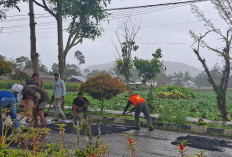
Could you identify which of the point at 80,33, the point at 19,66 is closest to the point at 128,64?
the point at 80,33

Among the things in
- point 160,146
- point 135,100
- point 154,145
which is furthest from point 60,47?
point 160,146

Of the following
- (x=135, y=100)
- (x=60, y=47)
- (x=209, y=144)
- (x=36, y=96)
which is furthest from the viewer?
(x=60, y=47)

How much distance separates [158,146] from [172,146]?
0.36 meters

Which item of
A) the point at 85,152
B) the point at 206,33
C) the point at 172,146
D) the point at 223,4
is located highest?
the point at 223,4

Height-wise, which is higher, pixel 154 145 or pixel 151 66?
pixel 151 66

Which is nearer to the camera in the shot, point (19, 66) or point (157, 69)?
point (157, 69)

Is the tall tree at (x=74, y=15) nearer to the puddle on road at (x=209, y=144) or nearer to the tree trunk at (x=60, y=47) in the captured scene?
the tree trunk at (x=60, y=47)

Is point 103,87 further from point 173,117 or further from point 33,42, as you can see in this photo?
point 33,42

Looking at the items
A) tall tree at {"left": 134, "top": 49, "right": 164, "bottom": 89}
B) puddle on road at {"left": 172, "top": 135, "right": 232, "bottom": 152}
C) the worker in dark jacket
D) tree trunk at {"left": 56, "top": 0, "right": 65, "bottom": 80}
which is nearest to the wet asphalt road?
puddle on road at {"left": 172, "top": 135, "right": 232, "bottom": 152}

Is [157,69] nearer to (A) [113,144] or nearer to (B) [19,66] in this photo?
(A) [113,144]

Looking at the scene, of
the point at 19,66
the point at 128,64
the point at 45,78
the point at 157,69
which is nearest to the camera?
the point at 128,64

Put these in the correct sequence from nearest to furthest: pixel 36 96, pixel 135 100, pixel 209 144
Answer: pixel 209 144 → pixel 36 96 → pixel 135 100

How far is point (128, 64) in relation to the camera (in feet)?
107

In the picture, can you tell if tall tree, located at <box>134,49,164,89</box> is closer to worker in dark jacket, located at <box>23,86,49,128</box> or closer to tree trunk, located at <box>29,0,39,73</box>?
tree trunk, located at <box>29,0,39,73</box>
